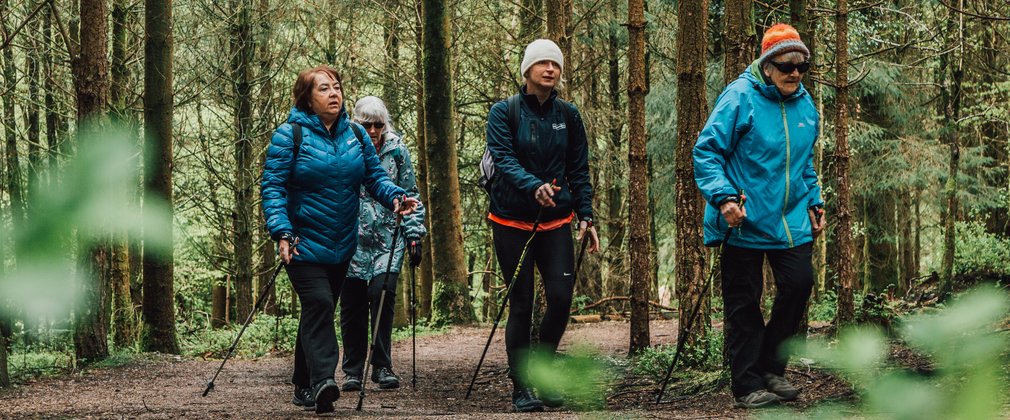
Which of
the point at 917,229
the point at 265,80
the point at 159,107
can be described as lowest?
the point at 917,229

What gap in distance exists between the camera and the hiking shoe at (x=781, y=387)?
16.0ft

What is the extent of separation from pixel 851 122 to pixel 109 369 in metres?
16.5

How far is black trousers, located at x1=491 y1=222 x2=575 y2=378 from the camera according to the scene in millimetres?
5762

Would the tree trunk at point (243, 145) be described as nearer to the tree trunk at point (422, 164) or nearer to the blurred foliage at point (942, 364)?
the tree trunk at point (422, 164)

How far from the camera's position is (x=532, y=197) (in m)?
5.71

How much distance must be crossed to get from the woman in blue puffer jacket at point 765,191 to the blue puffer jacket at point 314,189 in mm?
2107

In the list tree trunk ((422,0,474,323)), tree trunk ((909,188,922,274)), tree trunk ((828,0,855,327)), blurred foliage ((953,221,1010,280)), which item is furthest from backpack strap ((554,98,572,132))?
tree trunk ((909,188,922,274))

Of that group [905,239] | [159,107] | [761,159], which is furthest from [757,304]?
[905,239]

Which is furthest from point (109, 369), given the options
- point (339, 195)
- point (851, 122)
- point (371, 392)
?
point (851, 122)

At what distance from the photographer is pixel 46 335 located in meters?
0.97

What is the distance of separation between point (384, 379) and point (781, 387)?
11.0 ft

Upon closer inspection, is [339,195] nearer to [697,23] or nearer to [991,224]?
[697,23]

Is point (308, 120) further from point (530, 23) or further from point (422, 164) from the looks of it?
point (422, 164)

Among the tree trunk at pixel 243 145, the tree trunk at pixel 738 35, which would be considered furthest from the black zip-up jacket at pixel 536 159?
the tree trunk at pixel 243 145
